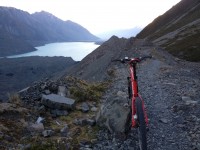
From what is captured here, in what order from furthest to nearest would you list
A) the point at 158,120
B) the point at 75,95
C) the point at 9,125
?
the point at 75,95, the point at 158,120, the point at 9,125

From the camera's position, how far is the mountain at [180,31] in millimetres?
68031

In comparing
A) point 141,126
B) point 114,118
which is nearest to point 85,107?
point 114,118

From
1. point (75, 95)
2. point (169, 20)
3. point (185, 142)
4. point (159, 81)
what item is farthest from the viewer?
point (169, 20)

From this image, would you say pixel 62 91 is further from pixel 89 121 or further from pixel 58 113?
pixel 89 121

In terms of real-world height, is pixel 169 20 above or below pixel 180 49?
above

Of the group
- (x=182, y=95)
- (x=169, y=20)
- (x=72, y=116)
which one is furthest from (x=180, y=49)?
(x=169, y=20)

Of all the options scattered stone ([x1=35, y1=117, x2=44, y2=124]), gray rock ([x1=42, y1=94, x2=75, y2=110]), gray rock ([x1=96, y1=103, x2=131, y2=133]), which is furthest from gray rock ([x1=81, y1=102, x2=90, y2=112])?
scattered stone ([x1=35, y1=117, x2=44, y2=124])

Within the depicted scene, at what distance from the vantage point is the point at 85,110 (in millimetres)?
14062

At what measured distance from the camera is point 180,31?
Answer: 10319 centimetres

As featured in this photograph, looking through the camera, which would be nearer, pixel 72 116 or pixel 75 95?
pixel 72 116

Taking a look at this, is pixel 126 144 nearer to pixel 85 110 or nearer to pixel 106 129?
pixel 106 129

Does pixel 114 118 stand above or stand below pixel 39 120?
above

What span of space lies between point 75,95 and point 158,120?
4816mm

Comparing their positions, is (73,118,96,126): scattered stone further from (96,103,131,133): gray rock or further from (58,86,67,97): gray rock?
(58,86,67,97): gray rock
